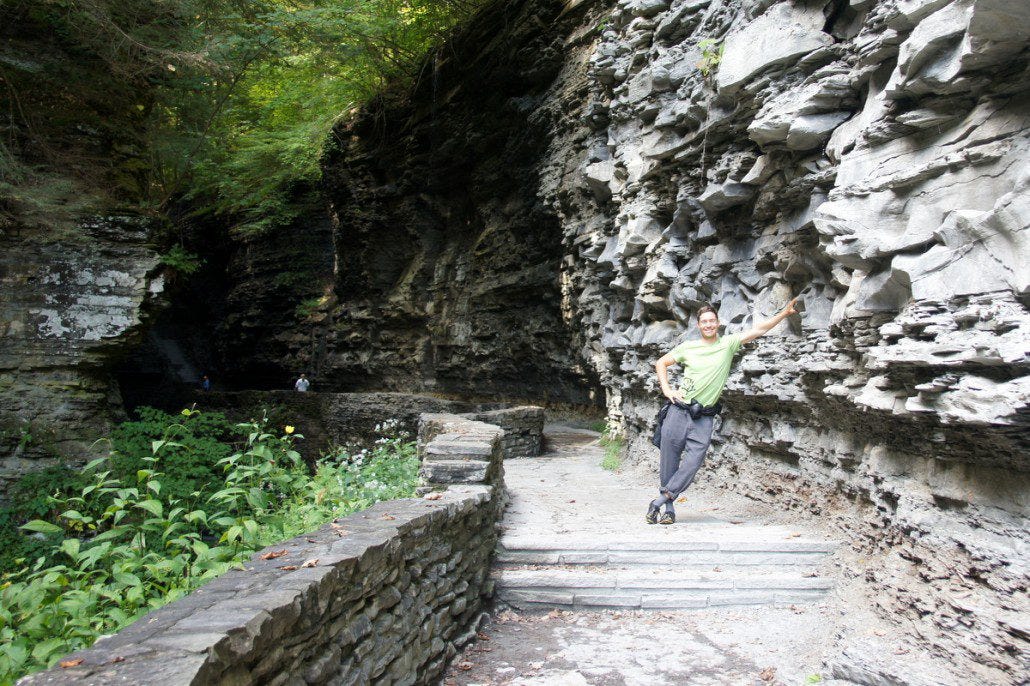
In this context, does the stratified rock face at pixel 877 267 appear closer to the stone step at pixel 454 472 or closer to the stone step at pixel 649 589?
the stone step at pixel 649 589

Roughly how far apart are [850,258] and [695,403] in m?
1.64

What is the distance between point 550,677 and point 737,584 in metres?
1.67

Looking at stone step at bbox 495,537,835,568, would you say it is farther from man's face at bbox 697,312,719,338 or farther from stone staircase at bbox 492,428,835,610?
man's face at bbox 697,312,719,338

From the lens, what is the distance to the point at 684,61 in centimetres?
830

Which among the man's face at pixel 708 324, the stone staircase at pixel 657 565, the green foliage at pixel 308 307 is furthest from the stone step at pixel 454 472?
the green foliage at pixel 308 307

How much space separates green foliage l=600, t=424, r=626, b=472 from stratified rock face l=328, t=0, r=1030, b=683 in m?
0.47

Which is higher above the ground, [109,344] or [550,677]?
[109,344]

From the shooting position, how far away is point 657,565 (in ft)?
16.0

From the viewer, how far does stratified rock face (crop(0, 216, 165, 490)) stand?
37.8 ft

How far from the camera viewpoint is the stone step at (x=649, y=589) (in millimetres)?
4559

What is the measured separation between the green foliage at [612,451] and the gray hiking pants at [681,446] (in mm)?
4124

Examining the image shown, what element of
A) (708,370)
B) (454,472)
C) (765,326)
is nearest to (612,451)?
(708,370)

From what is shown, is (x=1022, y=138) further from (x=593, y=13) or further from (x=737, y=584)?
(x=593, y=13)

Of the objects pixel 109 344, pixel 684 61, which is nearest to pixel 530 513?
pixel 684 61
